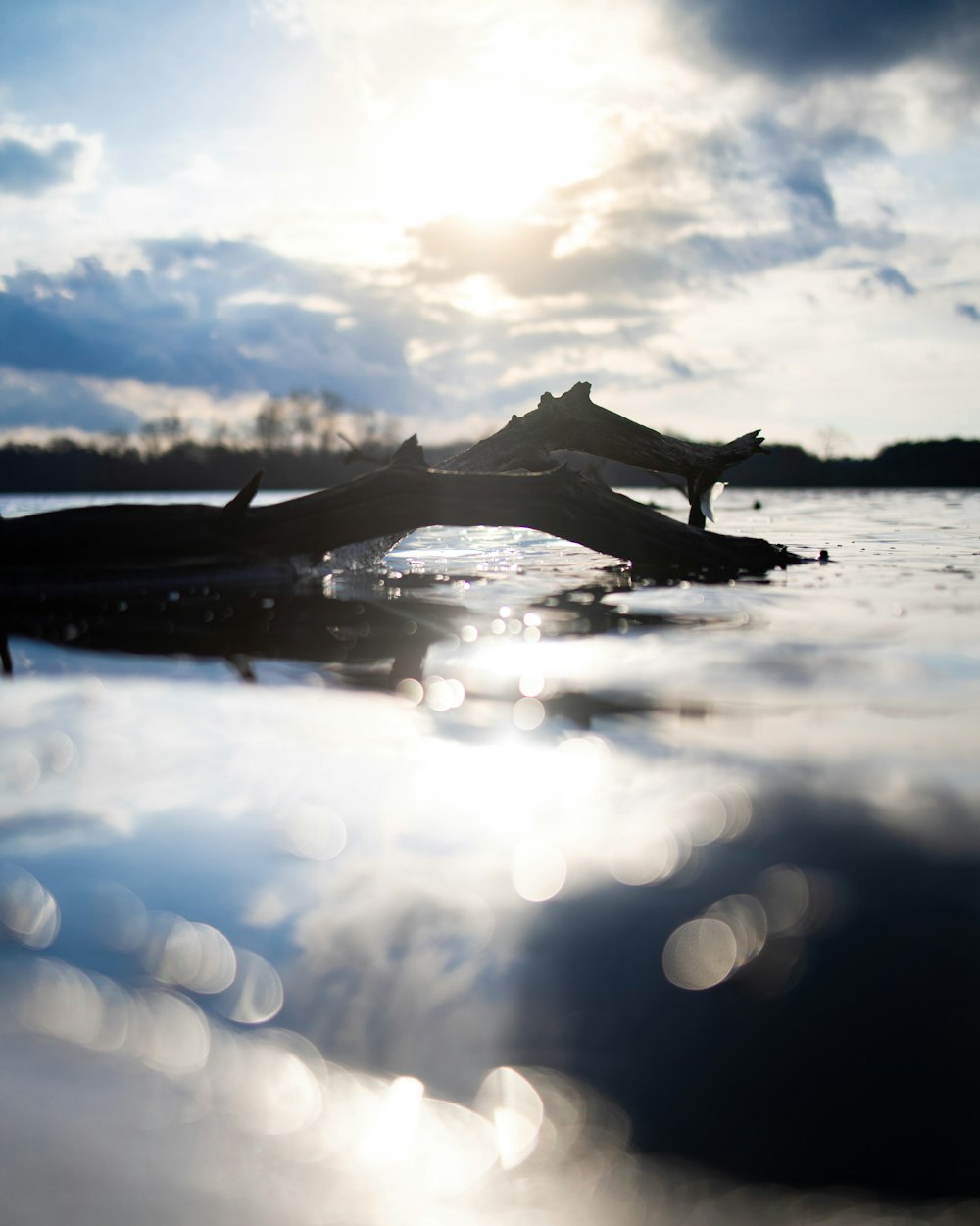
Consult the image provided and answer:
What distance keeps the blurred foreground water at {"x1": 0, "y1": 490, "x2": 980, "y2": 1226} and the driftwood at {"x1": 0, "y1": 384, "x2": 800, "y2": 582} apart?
3893 millimetres

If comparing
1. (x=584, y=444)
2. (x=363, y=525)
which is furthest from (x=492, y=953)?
(x=584, y=444)

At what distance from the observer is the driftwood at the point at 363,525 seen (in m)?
8.14

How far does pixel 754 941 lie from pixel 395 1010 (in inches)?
34.4

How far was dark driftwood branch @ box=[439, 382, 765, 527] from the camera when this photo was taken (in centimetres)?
1137

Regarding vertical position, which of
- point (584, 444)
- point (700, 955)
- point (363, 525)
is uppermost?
point (584, 444)

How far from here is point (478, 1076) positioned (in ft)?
5.73

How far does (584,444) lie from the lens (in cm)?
1193

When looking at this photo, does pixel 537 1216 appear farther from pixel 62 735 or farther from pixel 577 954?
pixel 62 735

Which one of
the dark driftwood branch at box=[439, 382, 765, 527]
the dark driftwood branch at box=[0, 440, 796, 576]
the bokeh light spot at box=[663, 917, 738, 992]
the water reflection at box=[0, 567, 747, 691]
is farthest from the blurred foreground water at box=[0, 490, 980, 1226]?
the dark driftwood branch at box=[439, 382, 765, 527]

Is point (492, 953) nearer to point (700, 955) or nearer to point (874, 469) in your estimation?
point (700, 955)

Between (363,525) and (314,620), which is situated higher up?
(363,525)

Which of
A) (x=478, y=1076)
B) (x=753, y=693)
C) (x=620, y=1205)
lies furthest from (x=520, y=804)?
(x=753, y=693)

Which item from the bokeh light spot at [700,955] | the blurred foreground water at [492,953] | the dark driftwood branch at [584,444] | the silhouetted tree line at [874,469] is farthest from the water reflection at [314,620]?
the silhouetted tree line at [874,469]

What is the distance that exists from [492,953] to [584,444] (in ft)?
33.9
